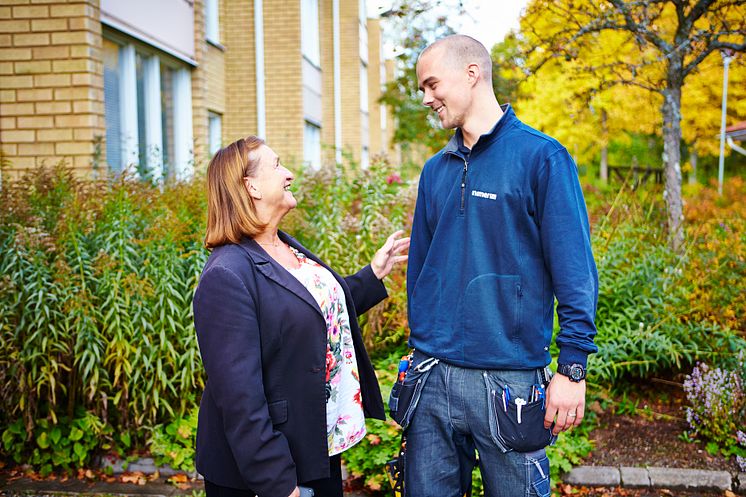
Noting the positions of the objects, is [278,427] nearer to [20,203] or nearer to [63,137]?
[20,203]

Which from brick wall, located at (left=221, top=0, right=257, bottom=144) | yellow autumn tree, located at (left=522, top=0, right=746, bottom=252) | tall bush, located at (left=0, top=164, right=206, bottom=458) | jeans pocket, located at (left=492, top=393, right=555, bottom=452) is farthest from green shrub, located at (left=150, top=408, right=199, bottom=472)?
brick wall, located at (left=221, top=0, right=257, bottom=144)

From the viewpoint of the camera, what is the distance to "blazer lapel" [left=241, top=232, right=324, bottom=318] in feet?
8.05

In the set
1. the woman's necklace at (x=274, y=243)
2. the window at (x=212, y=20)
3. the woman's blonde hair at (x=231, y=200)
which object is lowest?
the woman's necklace at (x=274, y=243)

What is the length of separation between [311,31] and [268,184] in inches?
656

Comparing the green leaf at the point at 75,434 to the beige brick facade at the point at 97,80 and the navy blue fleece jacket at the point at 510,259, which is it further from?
the navy blue fleece jacket at the point at 510,259

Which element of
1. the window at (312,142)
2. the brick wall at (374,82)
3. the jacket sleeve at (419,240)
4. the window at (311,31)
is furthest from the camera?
the brick wall at (374,82)

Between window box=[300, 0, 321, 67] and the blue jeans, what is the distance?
15.8m

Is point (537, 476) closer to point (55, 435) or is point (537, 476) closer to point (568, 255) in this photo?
point (568, 255)

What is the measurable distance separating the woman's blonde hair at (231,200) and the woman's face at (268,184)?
0.02m

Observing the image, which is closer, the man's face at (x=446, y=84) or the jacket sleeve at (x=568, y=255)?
the jacket sleeve at (x=568, y=255)

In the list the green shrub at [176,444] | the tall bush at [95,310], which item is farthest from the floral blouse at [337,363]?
the green shrub at [176,444]

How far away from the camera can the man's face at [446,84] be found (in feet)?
8.77

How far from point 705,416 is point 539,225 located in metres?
2.91

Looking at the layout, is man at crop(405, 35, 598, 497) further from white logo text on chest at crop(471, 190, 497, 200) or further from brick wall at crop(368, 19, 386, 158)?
brick wall at crop(368, 19, 386, 158)
